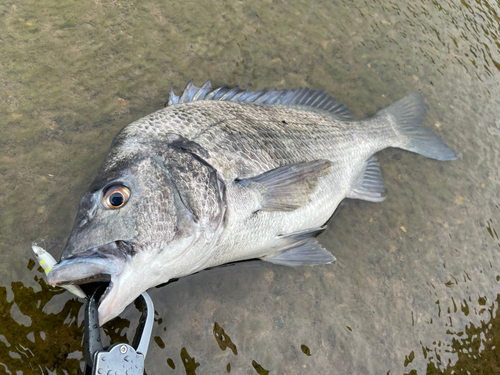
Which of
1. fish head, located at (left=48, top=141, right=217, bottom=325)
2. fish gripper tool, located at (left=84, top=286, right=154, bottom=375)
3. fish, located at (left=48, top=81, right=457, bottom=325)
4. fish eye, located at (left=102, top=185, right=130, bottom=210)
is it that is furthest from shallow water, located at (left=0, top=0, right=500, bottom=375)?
fish eye, located at (left=102, top=185, right=130, bottom=210)

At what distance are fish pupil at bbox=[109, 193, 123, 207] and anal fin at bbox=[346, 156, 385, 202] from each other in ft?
5.86

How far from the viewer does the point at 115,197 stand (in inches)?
63.6

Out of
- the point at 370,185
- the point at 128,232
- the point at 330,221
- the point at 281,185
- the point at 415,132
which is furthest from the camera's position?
the point at 415,132

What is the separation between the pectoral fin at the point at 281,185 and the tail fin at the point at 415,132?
50.5 inches

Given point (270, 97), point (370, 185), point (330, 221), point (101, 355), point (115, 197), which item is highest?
point (270, 97)

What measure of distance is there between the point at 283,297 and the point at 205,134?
1.17 metres

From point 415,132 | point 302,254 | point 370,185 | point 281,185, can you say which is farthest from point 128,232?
point 415,132

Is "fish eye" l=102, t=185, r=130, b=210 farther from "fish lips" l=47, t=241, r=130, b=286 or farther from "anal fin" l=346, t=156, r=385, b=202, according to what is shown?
"anal fin" l=346, t=156, r=385, b=202

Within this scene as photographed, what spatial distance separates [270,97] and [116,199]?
158 centimetres

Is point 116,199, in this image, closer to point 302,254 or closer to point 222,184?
point 222,184

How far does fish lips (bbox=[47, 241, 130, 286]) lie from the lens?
4.49ft

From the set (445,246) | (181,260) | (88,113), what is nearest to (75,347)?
(181,260)

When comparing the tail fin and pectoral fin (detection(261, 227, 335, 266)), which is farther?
the tail fin

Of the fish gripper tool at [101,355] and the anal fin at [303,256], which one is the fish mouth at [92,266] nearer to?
the fish gripper tool at [101,355]
